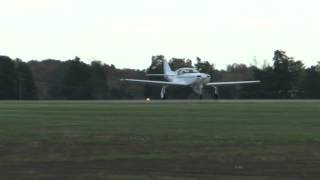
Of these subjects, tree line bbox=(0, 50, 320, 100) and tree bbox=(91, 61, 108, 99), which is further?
tree bbox=(91, 61, 108, 99)

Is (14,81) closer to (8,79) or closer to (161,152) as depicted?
(8,79)

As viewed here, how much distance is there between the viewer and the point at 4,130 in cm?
2783

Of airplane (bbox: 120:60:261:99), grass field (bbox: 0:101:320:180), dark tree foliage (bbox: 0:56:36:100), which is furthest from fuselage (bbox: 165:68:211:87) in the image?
grass field (bbox: 0:101:320:180)

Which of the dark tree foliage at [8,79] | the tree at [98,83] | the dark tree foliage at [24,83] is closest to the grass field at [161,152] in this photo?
the dark tree foliage at [8,79]

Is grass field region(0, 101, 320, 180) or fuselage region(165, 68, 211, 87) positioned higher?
fuselage region(165, 68, 211, 87)

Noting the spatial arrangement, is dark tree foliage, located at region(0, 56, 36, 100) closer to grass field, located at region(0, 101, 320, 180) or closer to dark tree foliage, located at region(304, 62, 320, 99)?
dark tree foliage, located at region(304, 62, 320, 99)

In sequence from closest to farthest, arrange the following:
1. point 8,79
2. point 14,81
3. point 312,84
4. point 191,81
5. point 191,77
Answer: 1. point 191,77
2. point 191,81
3. point 312,84
4. point 8,79
5. point 14,81

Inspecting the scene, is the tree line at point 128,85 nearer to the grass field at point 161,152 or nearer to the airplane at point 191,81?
the airplane at point 191,81

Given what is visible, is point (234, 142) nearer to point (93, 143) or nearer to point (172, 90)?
point (93, 143)

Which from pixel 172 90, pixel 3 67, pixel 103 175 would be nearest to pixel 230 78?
pixel 172 90

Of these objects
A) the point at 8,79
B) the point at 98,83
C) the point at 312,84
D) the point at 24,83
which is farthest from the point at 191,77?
the point at 24,83

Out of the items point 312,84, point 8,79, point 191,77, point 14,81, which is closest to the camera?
point 191,77

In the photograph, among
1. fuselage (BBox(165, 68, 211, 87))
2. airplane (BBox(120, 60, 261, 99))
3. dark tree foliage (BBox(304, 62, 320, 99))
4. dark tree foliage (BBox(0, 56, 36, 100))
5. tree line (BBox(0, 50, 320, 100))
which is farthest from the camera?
dark tree foliage (BBox(0, 56, 36, 100))

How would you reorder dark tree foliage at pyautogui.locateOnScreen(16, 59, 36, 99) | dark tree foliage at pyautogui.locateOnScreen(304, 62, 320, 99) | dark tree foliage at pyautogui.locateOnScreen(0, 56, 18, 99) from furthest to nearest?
dark tree foliage at pyautogui.locateOnScreen(16, 59, 36, 99)
dark tree foliage at pyautogui.locateOnScreen(0, 56, 18, 99)
dark tree foliage at pyautogui.locateOnScreen(304, 62, 320, 99)
